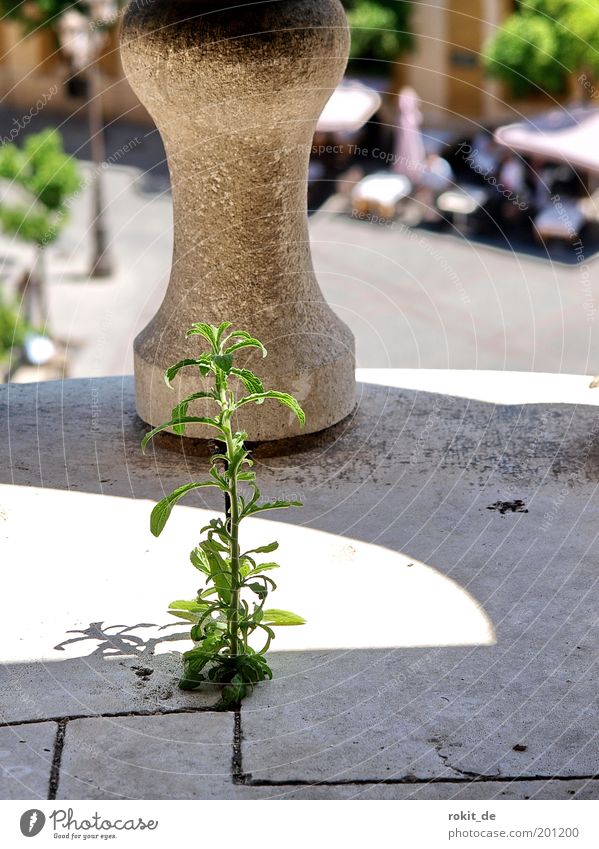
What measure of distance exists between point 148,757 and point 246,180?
192 cm

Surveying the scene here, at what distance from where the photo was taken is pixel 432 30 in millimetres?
21031

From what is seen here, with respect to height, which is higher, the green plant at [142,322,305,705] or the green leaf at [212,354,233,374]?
the green leaf at [212,354,233,374]

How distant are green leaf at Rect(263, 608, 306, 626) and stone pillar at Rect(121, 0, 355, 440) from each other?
1.19 m

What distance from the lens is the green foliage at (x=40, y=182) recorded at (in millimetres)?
13523

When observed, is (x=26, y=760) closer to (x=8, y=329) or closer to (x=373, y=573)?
(x=373, y=573)

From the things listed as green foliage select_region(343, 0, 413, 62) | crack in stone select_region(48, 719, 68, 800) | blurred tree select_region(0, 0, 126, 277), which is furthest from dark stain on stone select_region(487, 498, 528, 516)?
green foliage select_region(343, 0, 413, 62)

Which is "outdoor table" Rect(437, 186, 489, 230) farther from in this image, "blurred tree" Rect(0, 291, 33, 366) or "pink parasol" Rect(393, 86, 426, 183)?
"blurred tree" Rect(0, 291, 33, 366)

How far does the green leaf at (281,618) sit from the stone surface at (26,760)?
1.64 feet

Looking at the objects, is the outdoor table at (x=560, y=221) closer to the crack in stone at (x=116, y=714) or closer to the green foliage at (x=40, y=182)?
the green foliage at (x=40, y=182)

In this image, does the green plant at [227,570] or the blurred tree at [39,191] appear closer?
the green plant at [227,570]

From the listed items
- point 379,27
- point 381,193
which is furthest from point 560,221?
point 379,27

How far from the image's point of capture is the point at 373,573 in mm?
3078

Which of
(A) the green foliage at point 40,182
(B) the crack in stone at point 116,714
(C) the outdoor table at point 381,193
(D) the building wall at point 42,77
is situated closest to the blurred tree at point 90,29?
(A) the green foliage at point 40,182

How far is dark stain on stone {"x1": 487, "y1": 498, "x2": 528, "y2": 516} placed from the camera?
3.38 meters
